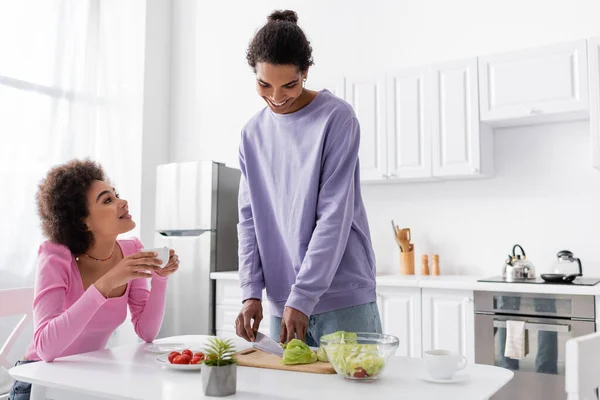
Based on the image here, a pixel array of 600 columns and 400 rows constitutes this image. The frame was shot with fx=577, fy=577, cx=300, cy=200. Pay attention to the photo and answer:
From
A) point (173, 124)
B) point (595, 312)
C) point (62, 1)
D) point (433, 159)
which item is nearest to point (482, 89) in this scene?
point (433, 159)

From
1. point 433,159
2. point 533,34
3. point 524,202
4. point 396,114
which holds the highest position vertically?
point 533,34

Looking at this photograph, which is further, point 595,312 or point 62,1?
point 62,1

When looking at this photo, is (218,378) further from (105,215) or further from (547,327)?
(547,327)

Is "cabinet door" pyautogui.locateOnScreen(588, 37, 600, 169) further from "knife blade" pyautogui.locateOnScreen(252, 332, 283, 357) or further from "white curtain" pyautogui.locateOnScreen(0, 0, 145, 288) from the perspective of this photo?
"white curtain" pyautogui.locateOnScreen(0, 0, 145, 288)

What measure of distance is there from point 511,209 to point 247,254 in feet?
7.76

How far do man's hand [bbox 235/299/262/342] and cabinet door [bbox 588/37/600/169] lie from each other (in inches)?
87.5

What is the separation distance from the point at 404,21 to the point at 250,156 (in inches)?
104

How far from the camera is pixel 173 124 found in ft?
16.2

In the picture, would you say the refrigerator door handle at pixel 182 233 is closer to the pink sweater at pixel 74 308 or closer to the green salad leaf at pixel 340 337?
the pink sweater at pixel 74 308

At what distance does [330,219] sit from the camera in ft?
4.90

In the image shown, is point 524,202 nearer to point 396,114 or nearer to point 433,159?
point 433,159

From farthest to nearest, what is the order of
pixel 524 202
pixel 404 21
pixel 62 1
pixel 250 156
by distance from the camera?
pixel 62 1 < pixel 404 21 < pixel 524 202 < pixel 250 156

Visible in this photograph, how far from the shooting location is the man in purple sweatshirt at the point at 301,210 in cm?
149

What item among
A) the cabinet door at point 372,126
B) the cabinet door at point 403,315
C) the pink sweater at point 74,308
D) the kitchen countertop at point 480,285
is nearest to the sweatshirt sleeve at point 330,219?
the pink sweater at point 74,308
